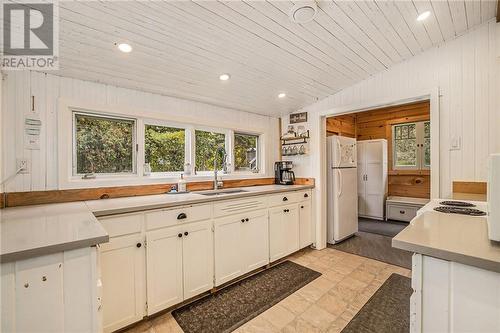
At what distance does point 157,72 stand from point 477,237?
2382 millimetres

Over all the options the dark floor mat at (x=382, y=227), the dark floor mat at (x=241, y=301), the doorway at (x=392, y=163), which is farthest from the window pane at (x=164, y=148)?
the dark floor mat at (x=382, y=227)

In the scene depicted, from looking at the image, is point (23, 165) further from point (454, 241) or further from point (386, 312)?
point (386, 312)

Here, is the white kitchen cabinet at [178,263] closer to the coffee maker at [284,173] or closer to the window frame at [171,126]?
the window frame at [171,126]

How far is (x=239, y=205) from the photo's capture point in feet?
7.59

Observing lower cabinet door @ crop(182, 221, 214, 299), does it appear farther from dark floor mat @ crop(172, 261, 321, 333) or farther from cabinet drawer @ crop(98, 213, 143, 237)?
cabinet drawer @ crop(98, 213, 143, 237)

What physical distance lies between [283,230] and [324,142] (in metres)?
1.42

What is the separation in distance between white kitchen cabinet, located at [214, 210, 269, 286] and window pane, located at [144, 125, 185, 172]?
947 millimetres

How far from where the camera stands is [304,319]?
177cm

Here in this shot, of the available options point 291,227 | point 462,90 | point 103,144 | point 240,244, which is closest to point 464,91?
point 462,90

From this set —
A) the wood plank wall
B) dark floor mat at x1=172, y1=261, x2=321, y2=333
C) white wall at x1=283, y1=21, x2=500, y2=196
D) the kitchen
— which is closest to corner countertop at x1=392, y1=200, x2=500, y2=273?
the kitchen

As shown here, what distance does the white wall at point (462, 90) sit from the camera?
78.1 inches

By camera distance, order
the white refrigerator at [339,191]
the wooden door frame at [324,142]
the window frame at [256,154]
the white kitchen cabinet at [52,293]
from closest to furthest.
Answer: the white kitchen cabinet at [52,293] → the wooden door frame at [324,142] → the window frame at [256,154] → the white refrigerator at [339,191]

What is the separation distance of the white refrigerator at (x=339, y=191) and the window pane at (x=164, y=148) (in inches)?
87.6

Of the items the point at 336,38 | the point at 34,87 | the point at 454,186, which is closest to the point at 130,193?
the point at 34,87
